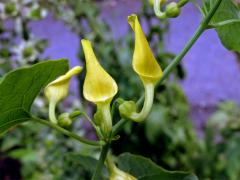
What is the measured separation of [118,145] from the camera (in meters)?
1.14

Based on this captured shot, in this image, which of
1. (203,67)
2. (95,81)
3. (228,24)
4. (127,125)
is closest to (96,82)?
(95,81)

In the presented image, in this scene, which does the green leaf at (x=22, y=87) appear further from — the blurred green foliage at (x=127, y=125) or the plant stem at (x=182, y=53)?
the blurred green foliage at (x=127, y=125)

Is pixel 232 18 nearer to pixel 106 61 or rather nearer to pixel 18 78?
pixel 18 78

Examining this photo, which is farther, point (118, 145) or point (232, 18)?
point (118, 145)

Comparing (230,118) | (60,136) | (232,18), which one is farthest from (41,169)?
(232,18)

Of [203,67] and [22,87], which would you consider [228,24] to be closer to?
[22,87]

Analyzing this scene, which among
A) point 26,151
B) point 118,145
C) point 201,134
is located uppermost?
point 26,151

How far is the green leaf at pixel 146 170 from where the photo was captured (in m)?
0.38

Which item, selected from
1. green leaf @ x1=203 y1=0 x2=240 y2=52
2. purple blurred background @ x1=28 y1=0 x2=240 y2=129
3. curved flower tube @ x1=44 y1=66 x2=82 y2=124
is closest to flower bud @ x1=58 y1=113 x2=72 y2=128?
curved flower tube @ x1=44 y1=66 x2=82 y2=124

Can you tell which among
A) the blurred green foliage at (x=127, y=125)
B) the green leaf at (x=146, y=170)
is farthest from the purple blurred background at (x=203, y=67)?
the green leaf at (x=146, y=170)

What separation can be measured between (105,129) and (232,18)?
0.13m

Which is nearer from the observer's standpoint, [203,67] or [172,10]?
[172,10]

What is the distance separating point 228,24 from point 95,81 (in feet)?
0.37

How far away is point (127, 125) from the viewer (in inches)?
40.4
